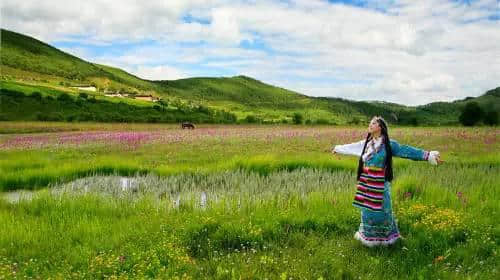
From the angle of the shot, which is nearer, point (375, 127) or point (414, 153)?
point (375, 127)

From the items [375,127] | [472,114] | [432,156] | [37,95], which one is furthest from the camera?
[472,114]

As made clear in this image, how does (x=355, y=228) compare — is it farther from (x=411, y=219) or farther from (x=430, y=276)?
(x=430, y=276)

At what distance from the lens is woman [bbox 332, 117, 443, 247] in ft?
26.2

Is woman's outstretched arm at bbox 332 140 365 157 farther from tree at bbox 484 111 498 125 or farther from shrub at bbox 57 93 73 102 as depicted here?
tree at bbox 484 111 498 125

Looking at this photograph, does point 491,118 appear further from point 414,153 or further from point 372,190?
point 372,190

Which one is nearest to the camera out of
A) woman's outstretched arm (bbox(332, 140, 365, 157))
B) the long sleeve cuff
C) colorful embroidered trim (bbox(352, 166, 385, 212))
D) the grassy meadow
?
the grassy meadow

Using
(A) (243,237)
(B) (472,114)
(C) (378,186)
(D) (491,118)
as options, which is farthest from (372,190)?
(B) (472,114)

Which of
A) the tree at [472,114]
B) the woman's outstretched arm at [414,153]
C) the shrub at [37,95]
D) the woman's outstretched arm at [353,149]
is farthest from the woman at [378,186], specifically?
the tree at [472,114]

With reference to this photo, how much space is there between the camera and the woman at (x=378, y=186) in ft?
26.2

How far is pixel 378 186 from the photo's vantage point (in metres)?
8.08

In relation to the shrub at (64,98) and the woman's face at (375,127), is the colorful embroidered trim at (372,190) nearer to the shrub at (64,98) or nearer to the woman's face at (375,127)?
the woman's face at (375,127)

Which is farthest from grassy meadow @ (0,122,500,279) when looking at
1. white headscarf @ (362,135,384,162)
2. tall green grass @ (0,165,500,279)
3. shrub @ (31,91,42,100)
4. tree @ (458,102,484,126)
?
tree @ (458,102,484,126)

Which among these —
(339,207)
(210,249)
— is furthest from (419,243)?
(210,249)

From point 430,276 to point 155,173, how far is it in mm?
11597
